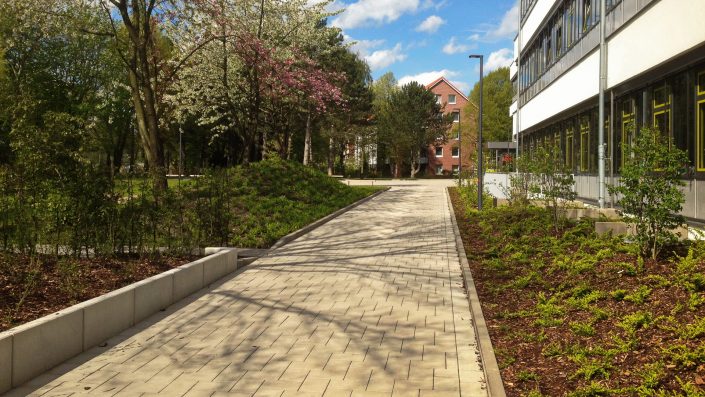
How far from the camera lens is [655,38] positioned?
42.3ft

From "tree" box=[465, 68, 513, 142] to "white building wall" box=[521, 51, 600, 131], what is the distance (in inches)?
1774

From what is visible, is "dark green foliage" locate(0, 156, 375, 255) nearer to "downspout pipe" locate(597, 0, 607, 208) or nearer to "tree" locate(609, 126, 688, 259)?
"tree" locate(609, 126, 688, 259)

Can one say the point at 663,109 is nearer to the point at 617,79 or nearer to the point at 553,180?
the point at 617,79

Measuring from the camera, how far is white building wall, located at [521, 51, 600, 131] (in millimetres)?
18659

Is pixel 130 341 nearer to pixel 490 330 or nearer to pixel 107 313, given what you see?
pixel 107 313

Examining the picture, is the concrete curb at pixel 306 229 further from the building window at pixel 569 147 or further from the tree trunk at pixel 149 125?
the building window at pixel 569 147

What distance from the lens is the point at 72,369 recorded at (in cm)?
543

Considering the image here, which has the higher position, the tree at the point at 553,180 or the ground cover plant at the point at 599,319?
the tree at the point at 553,180

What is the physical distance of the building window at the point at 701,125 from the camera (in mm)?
12023

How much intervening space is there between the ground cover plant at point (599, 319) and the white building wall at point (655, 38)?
397cm

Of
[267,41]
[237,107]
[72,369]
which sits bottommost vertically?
[72,369]

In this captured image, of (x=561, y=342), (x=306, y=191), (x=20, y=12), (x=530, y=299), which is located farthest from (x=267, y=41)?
(x=561, y=342)

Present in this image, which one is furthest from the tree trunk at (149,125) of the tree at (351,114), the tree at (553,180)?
the tree at (351,114)

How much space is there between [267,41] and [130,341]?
969 inches
